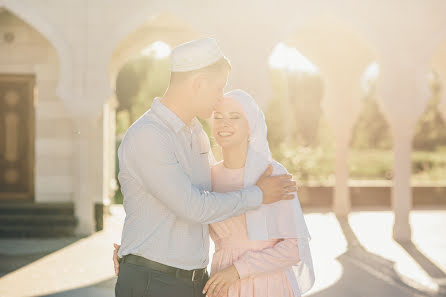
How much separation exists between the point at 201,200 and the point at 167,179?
0.17m

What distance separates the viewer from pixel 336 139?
1395 cm

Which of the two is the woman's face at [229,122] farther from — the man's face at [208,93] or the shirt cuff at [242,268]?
the shirt cuff at [242,268]

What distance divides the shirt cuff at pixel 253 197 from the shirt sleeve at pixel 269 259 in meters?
0.33

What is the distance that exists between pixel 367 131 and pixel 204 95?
38.3 m

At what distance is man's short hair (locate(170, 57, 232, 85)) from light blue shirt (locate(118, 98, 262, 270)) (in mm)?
132

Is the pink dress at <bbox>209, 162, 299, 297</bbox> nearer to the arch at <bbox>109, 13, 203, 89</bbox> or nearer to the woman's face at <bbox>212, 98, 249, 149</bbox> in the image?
the woman's face at <bbox>212, 98, 249, 149</bbox>

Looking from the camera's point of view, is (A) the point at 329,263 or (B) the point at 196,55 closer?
(B) the point at 196,55

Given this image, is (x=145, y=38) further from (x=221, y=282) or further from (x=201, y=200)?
(x=201, y=200)

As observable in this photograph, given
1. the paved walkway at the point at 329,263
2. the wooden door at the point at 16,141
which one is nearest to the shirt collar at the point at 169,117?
the paved walkway at the point at 329,263

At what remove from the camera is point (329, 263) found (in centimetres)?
837

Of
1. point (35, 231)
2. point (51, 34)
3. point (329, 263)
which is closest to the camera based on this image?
point (329, 263)

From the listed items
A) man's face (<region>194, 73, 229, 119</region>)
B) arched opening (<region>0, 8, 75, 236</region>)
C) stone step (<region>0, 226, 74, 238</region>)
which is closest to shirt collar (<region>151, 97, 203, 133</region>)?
man's face (<region>194, 73, 229, 119</region>)

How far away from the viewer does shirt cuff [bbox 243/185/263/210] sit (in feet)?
7.91

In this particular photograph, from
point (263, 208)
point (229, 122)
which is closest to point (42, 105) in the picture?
point (229, 122)
